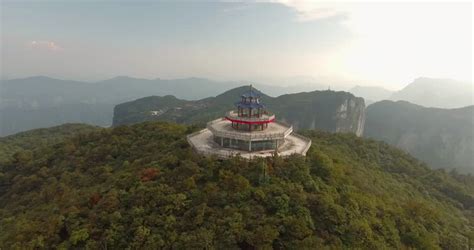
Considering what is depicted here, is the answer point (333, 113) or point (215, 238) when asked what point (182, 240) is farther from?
point (333, 113)

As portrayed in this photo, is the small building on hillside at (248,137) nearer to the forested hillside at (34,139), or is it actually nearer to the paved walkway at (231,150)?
the paved walkway at (231,150)

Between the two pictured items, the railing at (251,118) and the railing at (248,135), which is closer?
the railing at (248,135)

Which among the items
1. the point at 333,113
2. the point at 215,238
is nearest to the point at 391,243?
the point at 215,238

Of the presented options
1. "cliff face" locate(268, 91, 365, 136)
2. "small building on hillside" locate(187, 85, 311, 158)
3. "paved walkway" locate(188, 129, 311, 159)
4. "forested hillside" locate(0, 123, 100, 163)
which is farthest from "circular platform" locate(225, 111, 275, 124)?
"cliff face" locate(268, 91, 365, 136)

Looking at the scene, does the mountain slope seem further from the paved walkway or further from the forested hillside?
the forested hillside

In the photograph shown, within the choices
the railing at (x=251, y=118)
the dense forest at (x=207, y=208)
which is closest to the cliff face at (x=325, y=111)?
the railing at (x=251, y=118)

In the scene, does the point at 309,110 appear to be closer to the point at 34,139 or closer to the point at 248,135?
the point at 34,139
